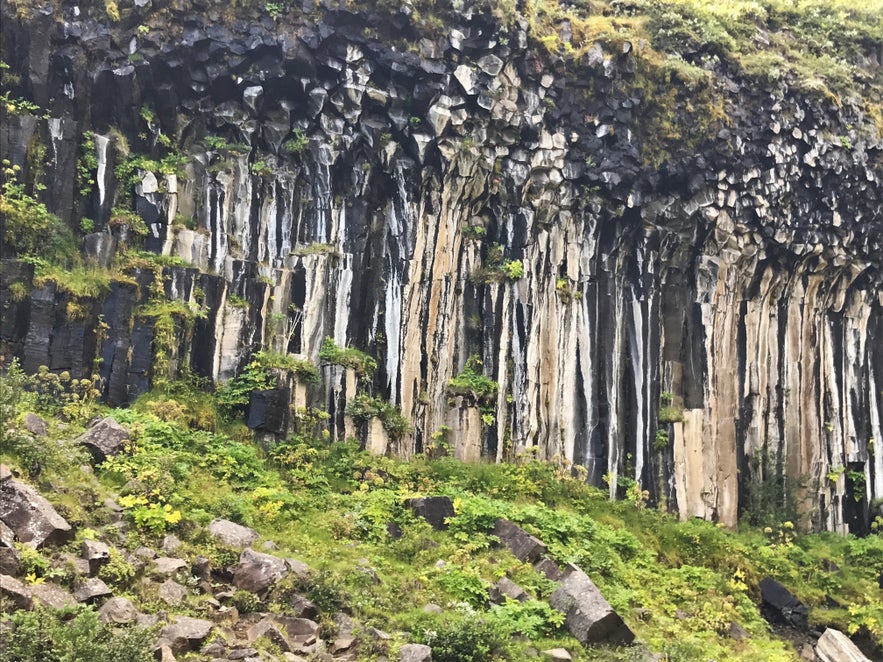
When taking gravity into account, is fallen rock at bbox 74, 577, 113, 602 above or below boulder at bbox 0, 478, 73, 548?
below

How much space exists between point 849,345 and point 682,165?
719cm

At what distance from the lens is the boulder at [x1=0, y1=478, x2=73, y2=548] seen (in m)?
8.94

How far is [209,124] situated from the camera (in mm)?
18906

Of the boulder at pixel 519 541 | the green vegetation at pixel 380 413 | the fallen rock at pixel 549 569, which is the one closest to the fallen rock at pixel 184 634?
the fallen rock at pixel 549 569

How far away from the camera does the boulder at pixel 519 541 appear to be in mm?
13586

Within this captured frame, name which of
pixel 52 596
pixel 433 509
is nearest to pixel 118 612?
pixel 52 596

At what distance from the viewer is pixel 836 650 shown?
13.7m

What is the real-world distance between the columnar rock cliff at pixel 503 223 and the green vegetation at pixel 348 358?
0.32 meters

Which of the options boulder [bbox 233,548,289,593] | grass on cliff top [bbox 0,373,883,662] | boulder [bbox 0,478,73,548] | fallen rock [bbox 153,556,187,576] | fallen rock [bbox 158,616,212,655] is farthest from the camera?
grass on cliff top [bbox 0,373,883,662]

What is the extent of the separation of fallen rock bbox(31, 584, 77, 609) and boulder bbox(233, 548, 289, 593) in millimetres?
2302

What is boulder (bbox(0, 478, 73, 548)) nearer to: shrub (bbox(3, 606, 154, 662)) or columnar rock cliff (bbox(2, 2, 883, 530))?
shrub (bbox(3, 606, 154, 662))

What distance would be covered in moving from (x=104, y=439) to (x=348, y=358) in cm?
640

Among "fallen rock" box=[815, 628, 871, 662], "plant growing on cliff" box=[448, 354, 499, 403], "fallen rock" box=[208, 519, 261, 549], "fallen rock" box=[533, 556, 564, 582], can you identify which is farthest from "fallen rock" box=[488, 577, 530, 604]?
"plant growing on cliff" box=[448, 354, 499, 403]

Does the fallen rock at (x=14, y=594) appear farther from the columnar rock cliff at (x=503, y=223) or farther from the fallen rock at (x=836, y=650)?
the fallen rock at (x=836, y=650)
